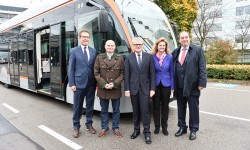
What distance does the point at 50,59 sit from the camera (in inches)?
277

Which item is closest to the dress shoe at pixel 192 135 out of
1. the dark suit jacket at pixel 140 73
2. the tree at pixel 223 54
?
the dark suit jacket at pixel 140 73

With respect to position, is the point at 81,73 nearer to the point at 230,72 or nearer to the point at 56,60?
the point at 56,60

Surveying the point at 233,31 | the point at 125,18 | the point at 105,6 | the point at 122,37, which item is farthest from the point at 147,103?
the point at 233,31

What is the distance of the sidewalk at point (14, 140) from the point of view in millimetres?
4270

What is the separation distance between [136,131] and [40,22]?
518 cm

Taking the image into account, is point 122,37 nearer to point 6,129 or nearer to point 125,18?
point 125,18

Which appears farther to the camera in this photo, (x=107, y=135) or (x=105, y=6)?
(x=105, y=6)

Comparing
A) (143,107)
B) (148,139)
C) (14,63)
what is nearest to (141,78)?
(143,107)

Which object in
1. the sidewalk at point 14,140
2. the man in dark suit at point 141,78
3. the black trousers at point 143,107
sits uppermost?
the man in dark suit at point 141,78

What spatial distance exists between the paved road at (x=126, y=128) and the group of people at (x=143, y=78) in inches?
8.9

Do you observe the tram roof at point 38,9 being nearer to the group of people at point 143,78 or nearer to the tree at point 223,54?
the group of people at point 143,78

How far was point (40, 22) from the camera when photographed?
25.3 ft

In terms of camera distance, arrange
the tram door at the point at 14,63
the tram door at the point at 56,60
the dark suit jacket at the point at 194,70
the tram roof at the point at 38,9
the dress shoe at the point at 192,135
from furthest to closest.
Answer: the tram door at the point at 14,63, the tram roof at the point at 38,9, the tram door at the point at 56,60, the dress shoe at the point at 192,135, the dark suit jacket at the point at 194,70

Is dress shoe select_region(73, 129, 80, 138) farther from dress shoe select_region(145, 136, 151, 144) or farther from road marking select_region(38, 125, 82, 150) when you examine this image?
dress shoe select_region(145, 136, 151, 144)
